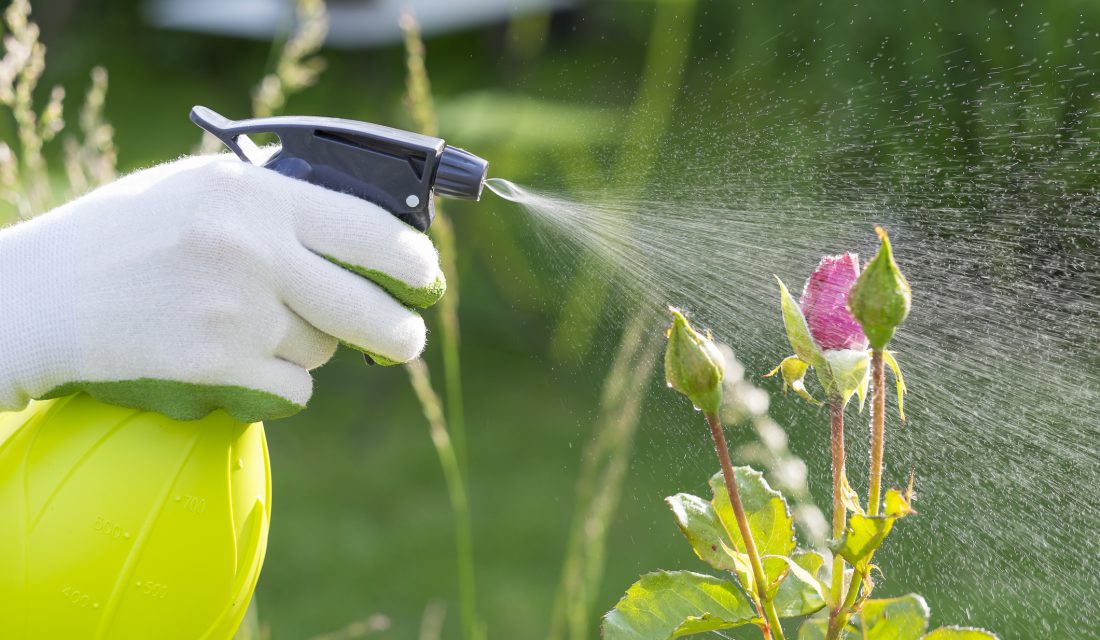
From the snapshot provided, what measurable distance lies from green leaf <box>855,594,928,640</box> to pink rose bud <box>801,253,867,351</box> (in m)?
0.15

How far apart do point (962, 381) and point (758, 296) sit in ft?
0.81

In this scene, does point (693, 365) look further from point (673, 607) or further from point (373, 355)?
point (373, 355)

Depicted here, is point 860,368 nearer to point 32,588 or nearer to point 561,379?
point 32,588

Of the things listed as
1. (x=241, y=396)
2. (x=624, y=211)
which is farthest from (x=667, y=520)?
(x=241, y=396)

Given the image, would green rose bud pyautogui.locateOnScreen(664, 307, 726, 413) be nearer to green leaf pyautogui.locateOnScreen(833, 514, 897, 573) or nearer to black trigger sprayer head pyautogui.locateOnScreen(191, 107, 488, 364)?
green leaf pyautogui.locateOnScreen(833, 514, 897, 573)

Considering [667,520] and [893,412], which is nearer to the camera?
[893,412]

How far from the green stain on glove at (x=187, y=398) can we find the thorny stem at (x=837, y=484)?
0.38 metres

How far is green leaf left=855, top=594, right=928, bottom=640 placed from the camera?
655mm

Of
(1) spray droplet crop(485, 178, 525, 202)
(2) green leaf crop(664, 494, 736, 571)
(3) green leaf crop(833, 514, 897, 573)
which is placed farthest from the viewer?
(1) spray droplet crop(485, 178, 525, 202)

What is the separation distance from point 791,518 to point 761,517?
20mm

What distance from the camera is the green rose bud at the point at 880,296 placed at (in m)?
0.58

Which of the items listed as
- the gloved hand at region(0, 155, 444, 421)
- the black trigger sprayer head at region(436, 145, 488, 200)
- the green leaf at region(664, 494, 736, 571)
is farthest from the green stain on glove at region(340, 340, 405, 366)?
the green leaf at region(664, 494, 736, 571)

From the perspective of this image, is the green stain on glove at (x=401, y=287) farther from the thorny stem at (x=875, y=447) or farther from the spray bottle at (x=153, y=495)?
the thorny stem at (x=875, y=447)

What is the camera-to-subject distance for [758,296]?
1.09 m
